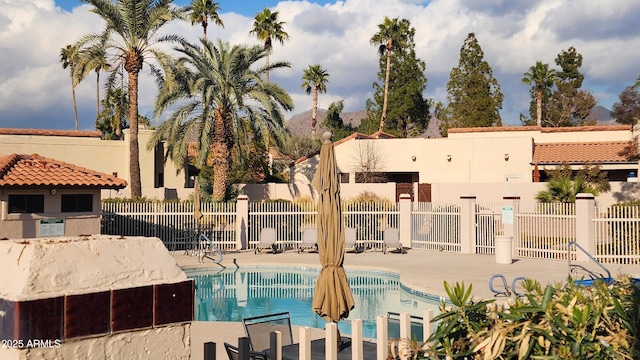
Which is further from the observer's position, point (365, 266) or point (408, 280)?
point (365, 266)

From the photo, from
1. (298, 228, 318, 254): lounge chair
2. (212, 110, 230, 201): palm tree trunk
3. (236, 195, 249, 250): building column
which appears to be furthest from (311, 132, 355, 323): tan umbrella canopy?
(212, 110, 230, 201): palm tree trunk

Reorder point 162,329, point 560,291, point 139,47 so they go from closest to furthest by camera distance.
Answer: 1. point 162,329
2. point 560,291
3. point 139,47

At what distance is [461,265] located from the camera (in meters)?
19.8

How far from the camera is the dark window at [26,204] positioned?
16625mm

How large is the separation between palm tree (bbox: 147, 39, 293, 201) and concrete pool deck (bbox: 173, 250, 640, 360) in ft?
19.6

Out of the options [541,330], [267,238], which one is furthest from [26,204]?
[541,330]

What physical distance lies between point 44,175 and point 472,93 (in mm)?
45455

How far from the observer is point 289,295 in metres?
17.1

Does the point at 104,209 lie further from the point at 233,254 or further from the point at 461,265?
the point at 461,265

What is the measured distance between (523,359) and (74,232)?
16496 mm

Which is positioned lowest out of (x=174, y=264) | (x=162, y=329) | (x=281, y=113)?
(x=162, y=329)

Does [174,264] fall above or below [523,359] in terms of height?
above

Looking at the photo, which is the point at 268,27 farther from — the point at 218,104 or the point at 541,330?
the point at 541,330

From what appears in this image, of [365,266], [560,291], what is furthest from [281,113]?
[560,291]
